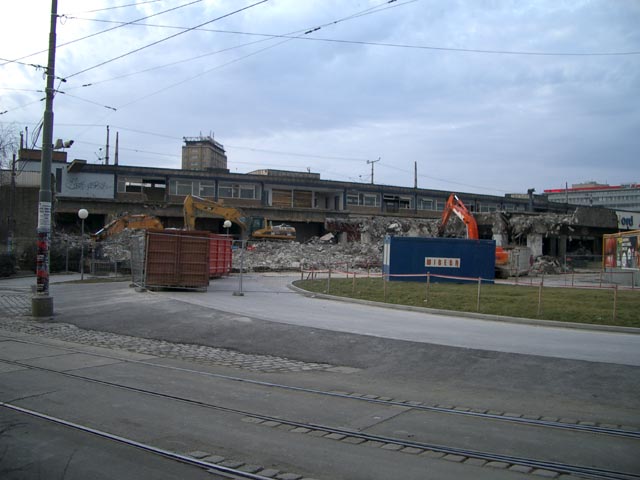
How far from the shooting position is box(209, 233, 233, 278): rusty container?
29797mm

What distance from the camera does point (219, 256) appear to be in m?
31.3

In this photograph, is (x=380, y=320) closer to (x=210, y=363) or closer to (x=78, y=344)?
(x=210, y=363)

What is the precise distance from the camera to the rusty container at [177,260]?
22.4 m

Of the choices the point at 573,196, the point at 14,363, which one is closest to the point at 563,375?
the point at 14,363

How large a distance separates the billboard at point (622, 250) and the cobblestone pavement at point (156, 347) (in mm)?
29181

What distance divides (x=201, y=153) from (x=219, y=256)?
9049 cm

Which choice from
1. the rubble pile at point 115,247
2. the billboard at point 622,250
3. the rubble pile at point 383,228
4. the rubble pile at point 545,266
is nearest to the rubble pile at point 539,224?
the rubble pile at point 545,266

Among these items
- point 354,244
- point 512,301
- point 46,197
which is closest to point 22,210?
point 354,244

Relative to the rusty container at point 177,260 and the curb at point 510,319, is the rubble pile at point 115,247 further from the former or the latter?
the curb at point 510,319

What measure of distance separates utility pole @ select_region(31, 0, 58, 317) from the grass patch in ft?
36.0

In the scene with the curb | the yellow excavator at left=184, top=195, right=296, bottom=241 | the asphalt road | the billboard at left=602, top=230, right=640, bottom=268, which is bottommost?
the asphalt road

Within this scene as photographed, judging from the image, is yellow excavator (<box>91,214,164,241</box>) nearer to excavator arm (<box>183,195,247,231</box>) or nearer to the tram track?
excavator arm (<box>183,195,247,231</box>)

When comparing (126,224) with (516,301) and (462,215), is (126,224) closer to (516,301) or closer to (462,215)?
(462,215)

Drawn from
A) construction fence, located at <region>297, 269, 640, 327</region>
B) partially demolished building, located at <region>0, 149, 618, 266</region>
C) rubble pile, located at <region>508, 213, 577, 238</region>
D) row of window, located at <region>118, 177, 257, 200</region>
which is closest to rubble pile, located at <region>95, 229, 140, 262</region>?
partially demolished building, located at <region>0, 149, 618, 266</region>
